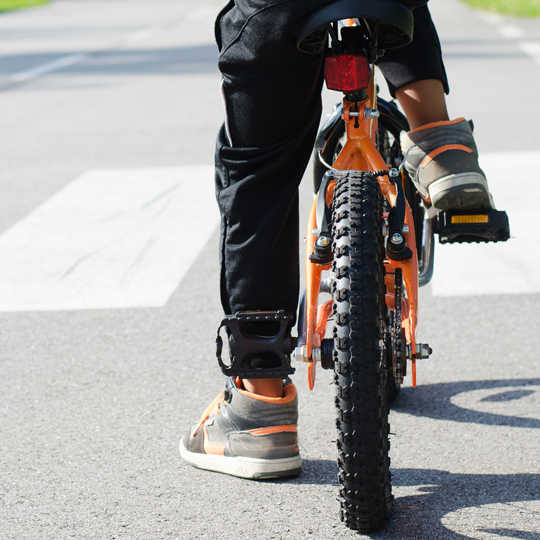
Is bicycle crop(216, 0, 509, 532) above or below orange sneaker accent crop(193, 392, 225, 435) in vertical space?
above

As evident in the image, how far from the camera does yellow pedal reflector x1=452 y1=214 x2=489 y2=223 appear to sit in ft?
8.39

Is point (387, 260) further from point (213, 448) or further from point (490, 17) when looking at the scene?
point (490, 17)

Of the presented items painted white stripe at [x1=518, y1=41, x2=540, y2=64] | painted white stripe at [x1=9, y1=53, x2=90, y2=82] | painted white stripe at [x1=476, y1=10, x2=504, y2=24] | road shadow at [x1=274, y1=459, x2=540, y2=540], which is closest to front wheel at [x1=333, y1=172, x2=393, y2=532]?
road shadow at [x1=274, y1=459, x2=540, y2=540]

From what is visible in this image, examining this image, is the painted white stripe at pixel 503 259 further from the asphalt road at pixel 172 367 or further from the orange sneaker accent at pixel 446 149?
the orange sneaker accent at pixel 446 149

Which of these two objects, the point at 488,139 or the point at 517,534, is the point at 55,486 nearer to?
the point at 517,534

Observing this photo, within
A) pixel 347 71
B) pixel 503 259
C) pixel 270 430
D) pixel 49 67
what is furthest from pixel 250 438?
pixel 49 67

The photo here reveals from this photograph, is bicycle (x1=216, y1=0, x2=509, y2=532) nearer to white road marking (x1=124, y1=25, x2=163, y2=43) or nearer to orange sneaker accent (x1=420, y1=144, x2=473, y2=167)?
orange sneaker accent (x1=420, y1=144, x2=473, y2=167)

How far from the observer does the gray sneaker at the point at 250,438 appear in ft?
8.21

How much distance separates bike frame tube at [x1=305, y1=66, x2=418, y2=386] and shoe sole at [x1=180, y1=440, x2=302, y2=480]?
1.23 feet

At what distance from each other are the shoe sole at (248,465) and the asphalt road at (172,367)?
28 millimetres

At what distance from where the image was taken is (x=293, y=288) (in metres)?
2.48

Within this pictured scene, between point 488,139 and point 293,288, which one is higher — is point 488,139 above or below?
below

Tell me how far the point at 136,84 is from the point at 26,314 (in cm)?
764

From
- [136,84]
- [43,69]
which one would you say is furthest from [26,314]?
[43,69]
